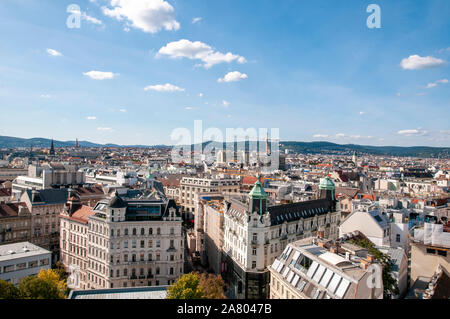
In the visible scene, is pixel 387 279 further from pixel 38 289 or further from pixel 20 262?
pixel 20 262

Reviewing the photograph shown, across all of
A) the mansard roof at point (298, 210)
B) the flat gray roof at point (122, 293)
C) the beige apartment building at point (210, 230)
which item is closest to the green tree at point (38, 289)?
the flat gray roof at point (122, 293)

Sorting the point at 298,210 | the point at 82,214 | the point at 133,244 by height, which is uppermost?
the point at 298,210

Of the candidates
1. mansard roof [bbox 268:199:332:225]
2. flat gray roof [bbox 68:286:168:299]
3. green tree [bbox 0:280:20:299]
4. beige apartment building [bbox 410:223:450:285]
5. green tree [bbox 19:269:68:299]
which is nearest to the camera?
green tree [bbox 0:280:20:299]

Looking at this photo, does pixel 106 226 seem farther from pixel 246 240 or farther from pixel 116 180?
pixel 116 180

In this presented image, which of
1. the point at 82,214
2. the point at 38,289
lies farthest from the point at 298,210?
Answer: the point at 38,289

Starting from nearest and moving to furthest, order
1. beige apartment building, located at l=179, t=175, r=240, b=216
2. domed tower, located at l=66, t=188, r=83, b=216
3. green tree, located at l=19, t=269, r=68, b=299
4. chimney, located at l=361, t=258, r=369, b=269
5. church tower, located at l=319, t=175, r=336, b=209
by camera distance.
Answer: chimney, located at l=361, t=258, r=369, b=269 → green tree, located at l=19, t=269, r=68, b=299 → domed tower, located at l=66, t=188, r=83, b=216 → church tower, located at l=319, t=175, r=336, b=209 → beige apartment building, located at l=179, t=175, r=240, b=216

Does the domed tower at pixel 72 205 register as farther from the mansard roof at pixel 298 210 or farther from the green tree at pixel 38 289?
the mansard roof at pixel 298 210

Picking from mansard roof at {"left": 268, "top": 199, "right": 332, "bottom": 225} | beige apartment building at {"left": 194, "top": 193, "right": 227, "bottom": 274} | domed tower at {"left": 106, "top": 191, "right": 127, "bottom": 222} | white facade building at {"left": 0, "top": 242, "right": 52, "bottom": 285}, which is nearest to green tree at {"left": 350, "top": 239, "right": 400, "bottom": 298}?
mansard roof at {"left": 268, "top": 199, "right": 332, "bottom": 225}

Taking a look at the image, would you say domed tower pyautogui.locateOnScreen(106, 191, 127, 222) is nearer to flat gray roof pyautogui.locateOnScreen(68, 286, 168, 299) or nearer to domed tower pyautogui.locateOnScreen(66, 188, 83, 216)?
domed tower pyautogui.locateOnScreen(66, 188, 83, 216)
